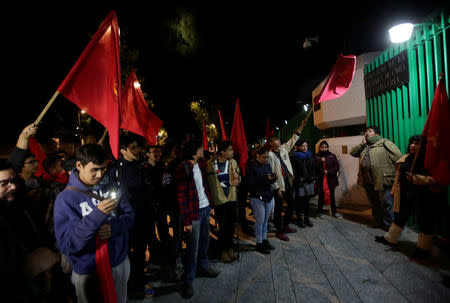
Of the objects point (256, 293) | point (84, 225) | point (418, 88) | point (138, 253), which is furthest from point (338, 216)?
point (84, 225)

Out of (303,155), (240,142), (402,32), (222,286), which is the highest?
(402,32)

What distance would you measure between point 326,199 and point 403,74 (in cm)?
382

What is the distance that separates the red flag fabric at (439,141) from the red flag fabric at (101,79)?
15.7ft

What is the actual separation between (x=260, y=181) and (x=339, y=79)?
3009 millimetres

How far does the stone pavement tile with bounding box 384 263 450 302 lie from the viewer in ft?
10.2

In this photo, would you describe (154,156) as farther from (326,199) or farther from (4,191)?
(326,199)

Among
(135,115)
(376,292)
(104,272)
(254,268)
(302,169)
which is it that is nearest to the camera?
(104,272)

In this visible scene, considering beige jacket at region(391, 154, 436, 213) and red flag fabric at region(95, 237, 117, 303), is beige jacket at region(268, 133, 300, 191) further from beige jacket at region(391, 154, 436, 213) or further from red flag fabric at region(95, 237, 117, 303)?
red flag fabric at region(95, 237, 117, 303)

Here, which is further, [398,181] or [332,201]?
[332,201]

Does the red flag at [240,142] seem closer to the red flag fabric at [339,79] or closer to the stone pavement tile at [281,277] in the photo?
the red flag fabric at [339,79]

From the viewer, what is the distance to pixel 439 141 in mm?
3814

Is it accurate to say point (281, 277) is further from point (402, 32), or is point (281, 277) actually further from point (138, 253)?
point (402, 32)

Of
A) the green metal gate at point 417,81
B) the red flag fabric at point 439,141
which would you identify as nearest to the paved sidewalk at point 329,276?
the red flag fabric at point 439,141

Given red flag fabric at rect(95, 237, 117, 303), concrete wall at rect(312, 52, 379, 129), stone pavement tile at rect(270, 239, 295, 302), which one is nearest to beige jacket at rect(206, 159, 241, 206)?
stone pavement tile at rect(270, 239, 295, 302)
